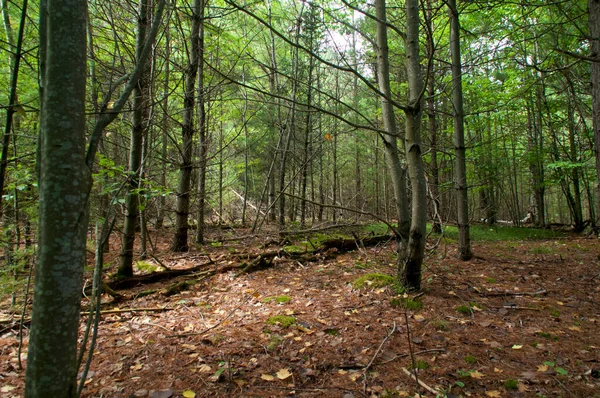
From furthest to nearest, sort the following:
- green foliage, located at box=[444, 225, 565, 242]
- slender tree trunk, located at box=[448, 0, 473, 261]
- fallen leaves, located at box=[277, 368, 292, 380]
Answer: green foliage, located at box=[444, 225, 565, 242] < slender tree trunk, located at box=[448, 0, 473, 261] < fallen leaves, located at box=[277, 368, 292, 380]

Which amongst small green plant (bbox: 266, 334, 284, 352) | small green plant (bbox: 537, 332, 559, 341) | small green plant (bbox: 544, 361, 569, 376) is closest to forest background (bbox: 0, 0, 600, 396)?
small green plant (bbox: 537, 332, 559, 341)

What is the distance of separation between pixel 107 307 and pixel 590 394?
5026 mm

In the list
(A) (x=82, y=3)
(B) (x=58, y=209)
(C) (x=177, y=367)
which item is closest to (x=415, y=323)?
(C) (x=177, y=367)

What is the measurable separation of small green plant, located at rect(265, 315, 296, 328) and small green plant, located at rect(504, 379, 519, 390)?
194cm

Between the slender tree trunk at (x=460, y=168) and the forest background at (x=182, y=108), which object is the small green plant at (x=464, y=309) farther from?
the slender tree trunk at (x=460, y=168)

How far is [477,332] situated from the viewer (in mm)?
3018

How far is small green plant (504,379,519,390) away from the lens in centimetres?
219

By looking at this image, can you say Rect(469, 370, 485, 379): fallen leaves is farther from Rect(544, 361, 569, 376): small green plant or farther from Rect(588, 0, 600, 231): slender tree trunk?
Rect(588, 0, 600, 231): slender tree trunk

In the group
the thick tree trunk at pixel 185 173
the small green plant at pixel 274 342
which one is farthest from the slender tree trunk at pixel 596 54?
the thick tree trunk at pixel 185 173

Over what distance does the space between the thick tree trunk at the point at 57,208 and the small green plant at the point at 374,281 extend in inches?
141

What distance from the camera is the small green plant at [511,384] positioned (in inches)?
86.4

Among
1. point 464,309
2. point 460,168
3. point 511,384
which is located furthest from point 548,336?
point 460,168

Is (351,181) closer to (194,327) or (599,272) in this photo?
(599,272)

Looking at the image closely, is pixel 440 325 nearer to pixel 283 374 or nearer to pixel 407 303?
pixel 407 303
